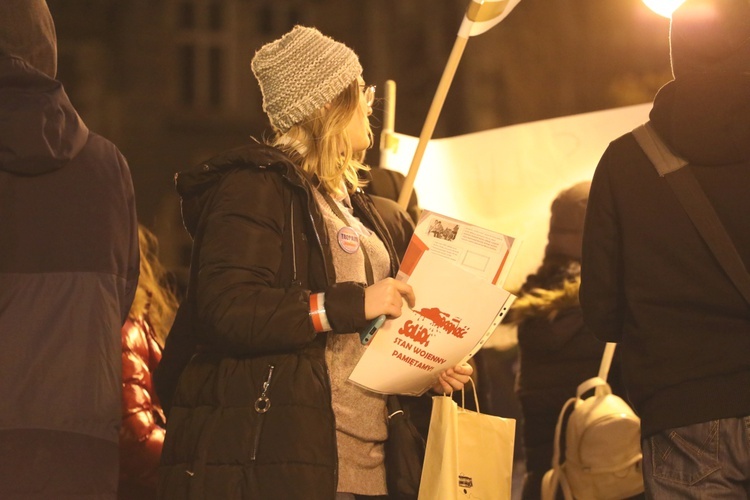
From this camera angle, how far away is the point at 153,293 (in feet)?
12.7

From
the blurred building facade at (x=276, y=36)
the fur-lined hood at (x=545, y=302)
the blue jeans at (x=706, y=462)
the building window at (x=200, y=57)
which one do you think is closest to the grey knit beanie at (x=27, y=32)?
the blue jeans at (x=706, y=462)

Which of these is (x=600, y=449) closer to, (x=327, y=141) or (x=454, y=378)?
(x=454, y=378)

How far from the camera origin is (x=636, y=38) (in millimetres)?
4523

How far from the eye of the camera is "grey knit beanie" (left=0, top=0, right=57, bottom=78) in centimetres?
180

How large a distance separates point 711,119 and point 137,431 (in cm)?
208

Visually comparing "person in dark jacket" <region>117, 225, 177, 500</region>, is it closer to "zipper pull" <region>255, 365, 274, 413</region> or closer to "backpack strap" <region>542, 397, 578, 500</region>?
"zipper pull" <region>255, 365, 274, 413</region>

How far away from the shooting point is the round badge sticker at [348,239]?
232cm

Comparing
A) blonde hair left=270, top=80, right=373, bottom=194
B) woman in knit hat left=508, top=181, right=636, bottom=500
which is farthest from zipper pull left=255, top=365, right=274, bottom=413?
woman in knit hat left=508, top=181, right=636, bottom=500

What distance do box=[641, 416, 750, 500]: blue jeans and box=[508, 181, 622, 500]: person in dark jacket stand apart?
2181mm

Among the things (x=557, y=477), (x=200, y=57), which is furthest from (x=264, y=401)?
(x=200, y=57)

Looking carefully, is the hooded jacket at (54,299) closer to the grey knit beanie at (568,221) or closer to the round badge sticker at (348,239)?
the round badge sticker at (348,239)

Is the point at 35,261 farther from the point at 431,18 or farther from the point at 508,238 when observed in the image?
the point at 431,18

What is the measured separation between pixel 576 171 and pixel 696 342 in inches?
95.2

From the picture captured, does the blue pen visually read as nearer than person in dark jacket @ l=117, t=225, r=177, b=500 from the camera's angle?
Yes
